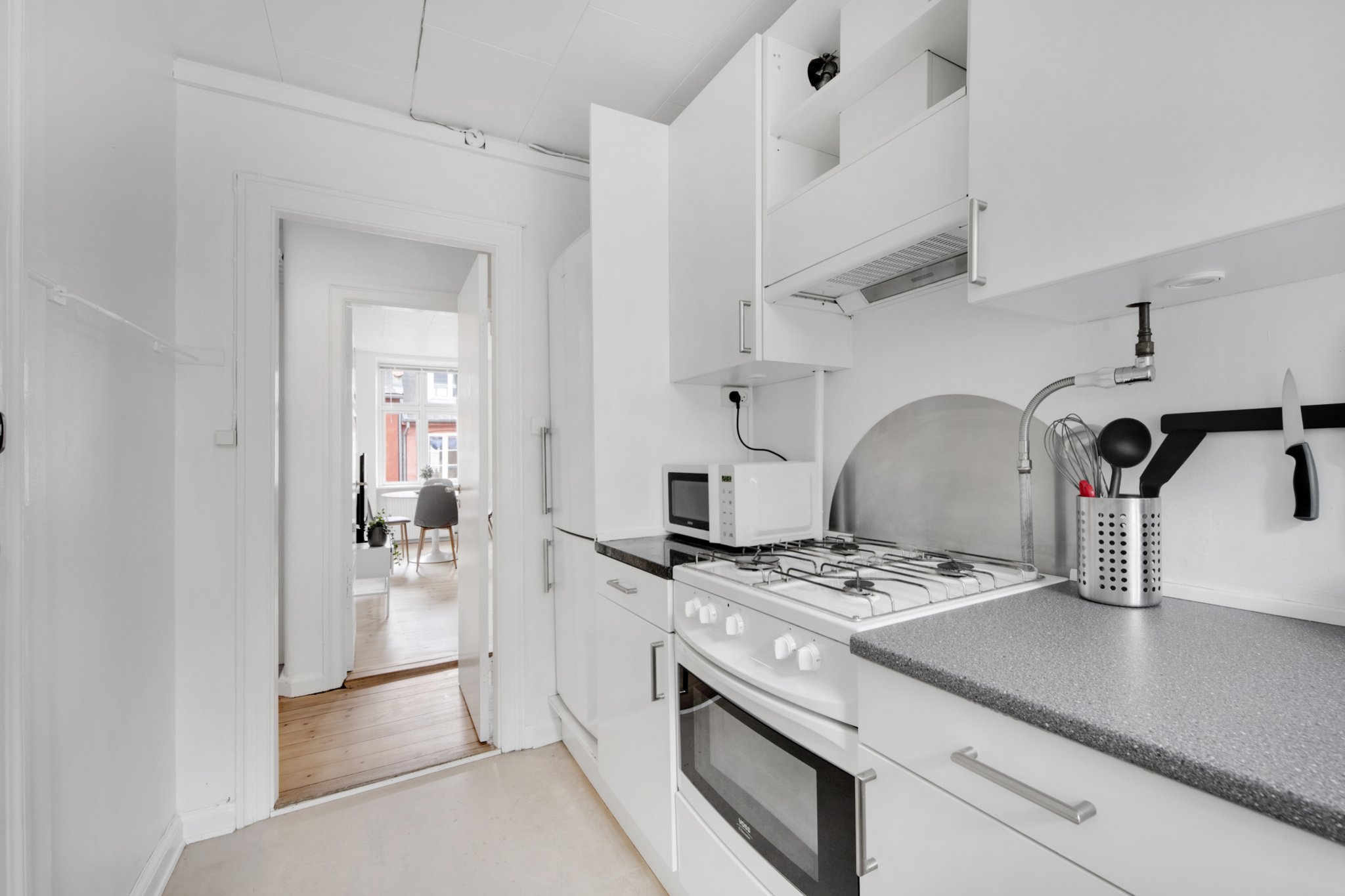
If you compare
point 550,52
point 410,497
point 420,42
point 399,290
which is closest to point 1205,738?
point 550,52

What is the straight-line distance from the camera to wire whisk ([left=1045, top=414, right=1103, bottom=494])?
4.19ft

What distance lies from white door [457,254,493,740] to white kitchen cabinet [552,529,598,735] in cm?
33

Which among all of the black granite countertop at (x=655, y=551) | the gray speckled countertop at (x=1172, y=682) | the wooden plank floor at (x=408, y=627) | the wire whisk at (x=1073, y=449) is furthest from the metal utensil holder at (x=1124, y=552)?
the wooden plank floor at (x=408, y=627)

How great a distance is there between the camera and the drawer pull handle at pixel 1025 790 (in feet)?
2.08

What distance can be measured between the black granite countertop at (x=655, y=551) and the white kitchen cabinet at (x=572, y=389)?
174 mm

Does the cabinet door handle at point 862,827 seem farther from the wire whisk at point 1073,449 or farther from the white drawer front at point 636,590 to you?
the wire whisk at point 1073,449

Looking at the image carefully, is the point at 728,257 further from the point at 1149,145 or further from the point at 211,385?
the point at 211,385

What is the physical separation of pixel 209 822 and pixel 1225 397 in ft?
10.0

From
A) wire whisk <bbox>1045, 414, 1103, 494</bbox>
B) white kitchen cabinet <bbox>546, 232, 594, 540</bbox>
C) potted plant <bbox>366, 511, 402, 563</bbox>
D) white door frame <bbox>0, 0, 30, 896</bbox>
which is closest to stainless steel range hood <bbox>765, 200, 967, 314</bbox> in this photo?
wire whisk <bbox>1045, 414, 1103, 494</bbox>

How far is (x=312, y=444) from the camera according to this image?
3.09m

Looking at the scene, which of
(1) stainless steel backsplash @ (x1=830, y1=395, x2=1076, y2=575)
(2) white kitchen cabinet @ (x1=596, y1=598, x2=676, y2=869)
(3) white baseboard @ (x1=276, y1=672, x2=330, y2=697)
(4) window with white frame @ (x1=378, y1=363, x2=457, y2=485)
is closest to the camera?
(1) stainless steel backsplash @ (x1=830, y1=395, x2=1076, y2=575)

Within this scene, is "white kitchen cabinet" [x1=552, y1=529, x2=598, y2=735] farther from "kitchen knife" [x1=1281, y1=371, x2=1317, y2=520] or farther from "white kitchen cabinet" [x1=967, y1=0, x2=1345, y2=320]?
"kitchen knife" [x1=1281, y1=371, x2=1317, y2=520]

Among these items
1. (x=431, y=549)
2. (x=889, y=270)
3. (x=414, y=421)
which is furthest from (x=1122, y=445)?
(x=414, y=421)

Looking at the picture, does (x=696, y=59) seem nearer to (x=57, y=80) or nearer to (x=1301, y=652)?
(x=57, y=80)
